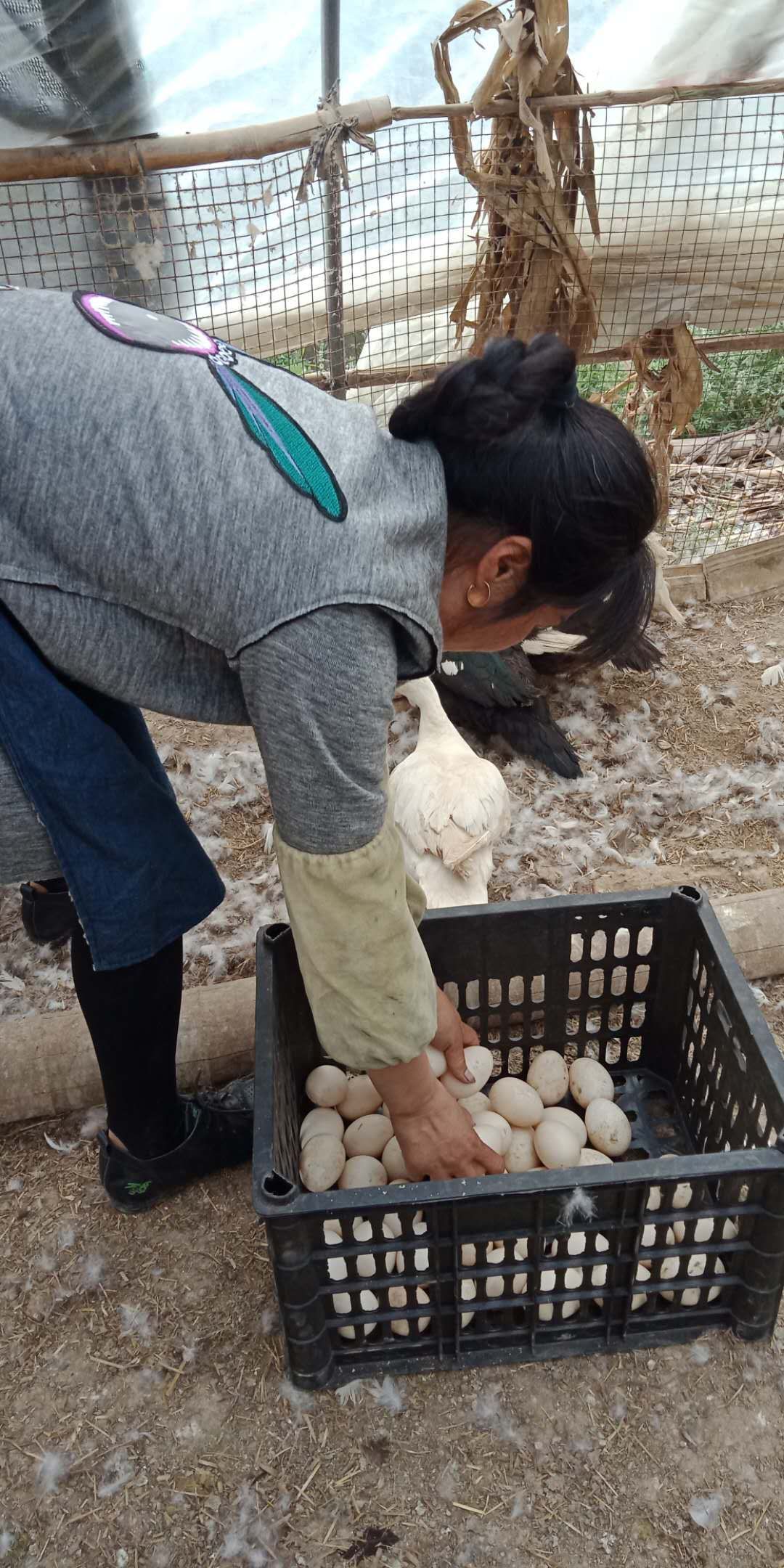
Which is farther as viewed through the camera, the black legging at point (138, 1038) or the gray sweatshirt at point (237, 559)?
the black legging at point (138, 1038)

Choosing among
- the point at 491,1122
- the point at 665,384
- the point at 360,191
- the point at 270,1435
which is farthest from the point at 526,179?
the point at 270,1435

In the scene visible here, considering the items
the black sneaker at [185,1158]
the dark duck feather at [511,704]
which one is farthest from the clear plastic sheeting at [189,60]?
the black sneaker at [185,1158]

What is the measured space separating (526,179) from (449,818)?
192 centimetres

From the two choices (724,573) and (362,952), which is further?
(724,573)

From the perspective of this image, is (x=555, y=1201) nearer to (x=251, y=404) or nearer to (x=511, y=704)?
(x=251, y=404)

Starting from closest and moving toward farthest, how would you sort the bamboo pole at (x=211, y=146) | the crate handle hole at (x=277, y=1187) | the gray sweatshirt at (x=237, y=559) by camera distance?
the gray sweatshirt at (x=237, y=559) < the crate handle hole at (x=277, y=1187) < the bamboo pole at (x=211, y=146)

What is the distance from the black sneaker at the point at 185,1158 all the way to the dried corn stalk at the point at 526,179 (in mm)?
2423

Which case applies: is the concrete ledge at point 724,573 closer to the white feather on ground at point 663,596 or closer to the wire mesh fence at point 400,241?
the white feather on ground at point 663,596

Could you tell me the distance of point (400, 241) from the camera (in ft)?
10.7

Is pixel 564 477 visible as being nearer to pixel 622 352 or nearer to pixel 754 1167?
pixel 754 1167

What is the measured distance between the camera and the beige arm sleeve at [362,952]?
1.01 meters

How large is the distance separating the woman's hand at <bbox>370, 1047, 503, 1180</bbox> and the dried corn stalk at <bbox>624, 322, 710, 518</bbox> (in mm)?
2531

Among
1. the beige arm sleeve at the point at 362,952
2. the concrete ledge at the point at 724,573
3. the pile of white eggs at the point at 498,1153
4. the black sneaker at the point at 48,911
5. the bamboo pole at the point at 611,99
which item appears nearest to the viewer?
the beige arm sleeve at the point at 362,952

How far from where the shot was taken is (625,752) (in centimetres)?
276
